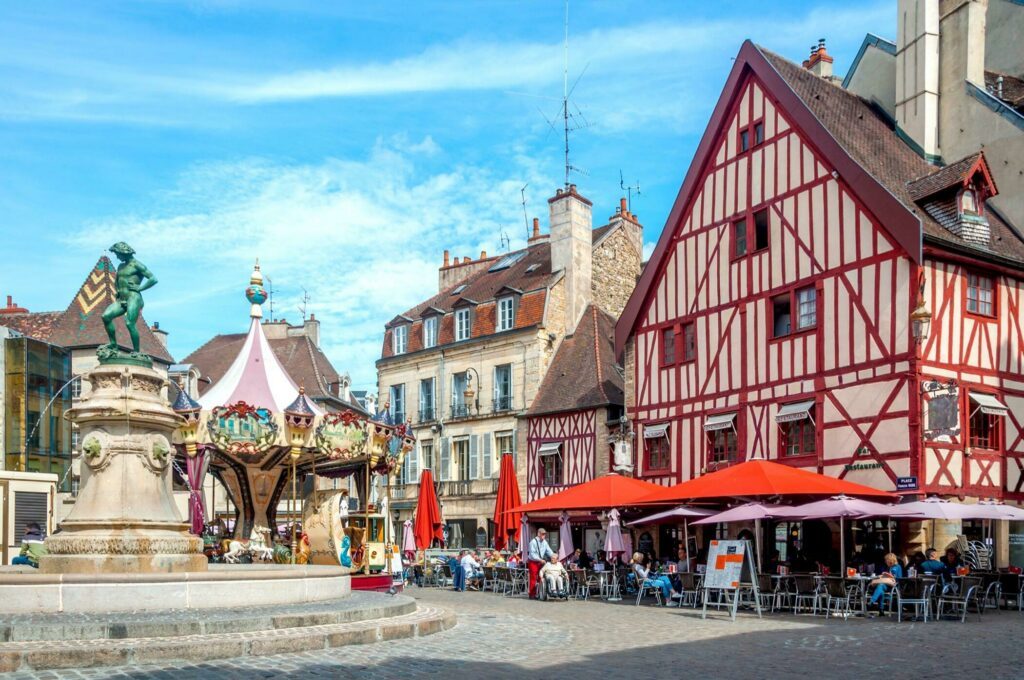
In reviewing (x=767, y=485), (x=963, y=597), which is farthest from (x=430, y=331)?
(x=963, y=597)

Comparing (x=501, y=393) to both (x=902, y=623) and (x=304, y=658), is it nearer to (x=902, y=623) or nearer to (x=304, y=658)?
(x=902, y=623)

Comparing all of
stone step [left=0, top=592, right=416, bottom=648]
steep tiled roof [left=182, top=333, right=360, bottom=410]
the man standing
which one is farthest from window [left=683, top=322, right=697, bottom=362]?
steep tiled roof [left=182, top=333, right=360, bottom=410]

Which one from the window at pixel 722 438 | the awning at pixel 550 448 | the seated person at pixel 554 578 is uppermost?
the window at pixel 722 438

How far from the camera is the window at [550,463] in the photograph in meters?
31.2

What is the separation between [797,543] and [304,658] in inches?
541

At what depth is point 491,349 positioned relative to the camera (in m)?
34.7

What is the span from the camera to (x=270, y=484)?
22.0 meters

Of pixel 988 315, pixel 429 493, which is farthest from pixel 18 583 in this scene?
pixel 988 315

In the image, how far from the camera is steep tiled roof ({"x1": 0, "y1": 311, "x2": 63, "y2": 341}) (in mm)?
40875

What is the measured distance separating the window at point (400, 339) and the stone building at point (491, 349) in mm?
35

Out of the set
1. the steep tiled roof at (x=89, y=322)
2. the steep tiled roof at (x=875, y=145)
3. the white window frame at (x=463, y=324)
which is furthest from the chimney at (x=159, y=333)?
the steep tiled roof at (x=875, y=145)

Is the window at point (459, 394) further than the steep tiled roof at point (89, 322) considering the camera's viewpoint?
No

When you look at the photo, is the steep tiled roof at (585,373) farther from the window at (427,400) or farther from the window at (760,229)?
the window at (760,229)

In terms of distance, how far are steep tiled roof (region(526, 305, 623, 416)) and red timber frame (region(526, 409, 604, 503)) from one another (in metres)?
0.28
